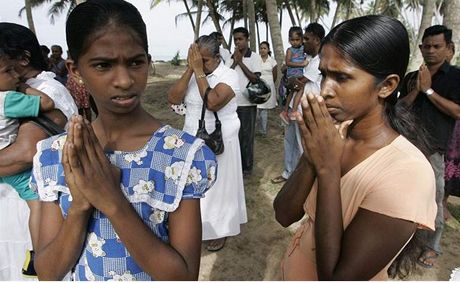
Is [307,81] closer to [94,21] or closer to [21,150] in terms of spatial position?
[21,150]

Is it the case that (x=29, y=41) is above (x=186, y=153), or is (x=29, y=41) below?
above

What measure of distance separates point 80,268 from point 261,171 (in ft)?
14.9

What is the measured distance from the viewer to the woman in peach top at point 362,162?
112cm

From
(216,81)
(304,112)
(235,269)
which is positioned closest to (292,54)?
(216,81)

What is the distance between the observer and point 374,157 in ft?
4.14

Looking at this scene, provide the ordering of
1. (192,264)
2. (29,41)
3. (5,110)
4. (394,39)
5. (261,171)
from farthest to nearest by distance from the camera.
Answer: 1. (261,171)
2. (29,41)
3. (5,110)
4. (394,39)
5. (192,264)

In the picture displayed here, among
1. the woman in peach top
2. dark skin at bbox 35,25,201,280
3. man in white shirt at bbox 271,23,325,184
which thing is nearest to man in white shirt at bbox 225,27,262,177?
man in white shirt at bbox 271,23,325,184

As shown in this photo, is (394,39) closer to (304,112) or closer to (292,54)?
(304,112)

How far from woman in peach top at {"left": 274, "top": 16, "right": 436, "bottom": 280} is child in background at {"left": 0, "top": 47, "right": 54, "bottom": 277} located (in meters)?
1.28

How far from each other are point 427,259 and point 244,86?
10.7ft

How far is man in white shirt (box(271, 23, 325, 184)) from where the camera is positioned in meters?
3.53

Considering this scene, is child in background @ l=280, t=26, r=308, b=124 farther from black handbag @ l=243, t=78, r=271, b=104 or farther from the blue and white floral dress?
the blue and white floral dress

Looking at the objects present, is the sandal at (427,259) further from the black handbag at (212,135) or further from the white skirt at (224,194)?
the black handbag at (212,135)

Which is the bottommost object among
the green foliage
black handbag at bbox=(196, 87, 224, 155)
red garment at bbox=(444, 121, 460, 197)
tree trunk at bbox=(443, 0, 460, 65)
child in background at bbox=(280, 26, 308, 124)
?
the green foliage
